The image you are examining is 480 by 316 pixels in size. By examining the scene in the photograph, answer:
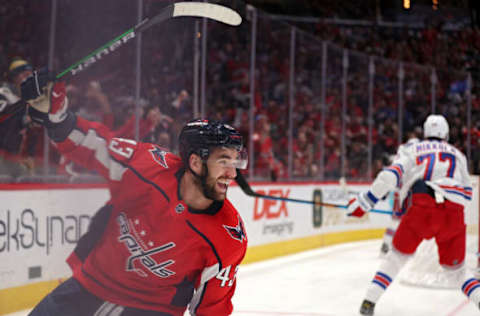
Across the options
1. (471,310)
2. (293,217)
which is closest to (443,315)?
(471,310)

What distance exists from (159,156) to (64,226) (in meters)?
0.56

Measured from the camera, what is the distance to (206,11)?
5.22 ft

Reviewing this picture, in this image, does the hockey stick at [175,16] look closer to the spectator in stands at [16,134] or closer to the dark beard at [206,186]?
the spectator in stands at [16,134]

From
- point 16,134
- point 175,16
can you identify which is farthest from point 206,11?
point 16,134

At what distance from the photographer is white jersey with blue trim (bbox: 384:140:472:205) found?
152 inches

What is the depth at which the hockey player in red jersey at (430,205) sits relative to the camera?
375cm

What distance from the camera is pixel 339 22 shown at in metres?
11.8

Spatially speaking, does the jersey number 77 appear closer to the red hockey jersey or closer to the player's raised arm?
the red hockey jersey

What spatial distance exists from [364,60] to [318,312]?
5.91 metres

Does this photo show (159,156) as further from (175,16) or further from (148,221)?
(175,16)

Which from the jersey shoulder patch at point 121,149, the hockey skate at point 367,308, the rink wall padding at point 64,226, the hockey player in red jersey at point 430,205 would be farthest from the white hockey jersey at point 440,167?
the jersey shoulder patch at point 121,149

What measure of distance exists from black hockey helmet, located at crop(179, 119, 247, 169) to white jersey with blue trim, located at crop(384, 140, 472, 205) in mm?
2557

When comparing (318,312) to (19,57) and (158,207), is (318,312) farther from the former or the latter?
(158,207)

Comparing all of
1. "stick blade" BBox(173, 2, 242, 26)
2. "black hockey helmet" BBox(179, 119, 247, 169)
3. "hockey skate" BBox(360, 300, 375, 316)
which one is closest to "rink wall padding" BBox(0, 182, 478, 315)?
"black hockey helmet" BBox(179, 119, 247, 169)
